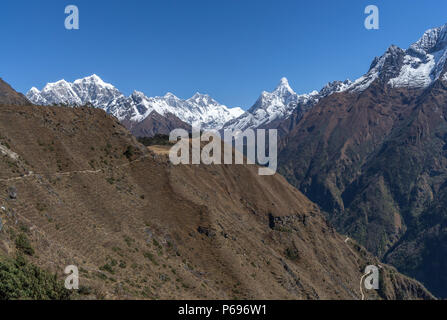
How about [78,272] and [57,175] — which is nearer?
[78,272]

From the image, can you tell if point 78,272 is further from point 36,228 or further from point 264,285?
point 264,285

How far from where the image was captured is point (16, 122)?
47531mm

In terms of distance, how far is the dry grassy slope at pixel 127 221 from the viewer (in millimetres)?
31000

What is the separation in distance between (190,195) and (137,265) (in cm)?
2225

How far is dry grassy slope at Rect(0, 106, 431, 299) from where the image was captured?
102ft

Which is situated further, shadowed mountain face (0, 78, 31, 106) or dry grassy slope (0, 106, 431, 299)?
shadowed mountain face (0, 78, 31, 106)

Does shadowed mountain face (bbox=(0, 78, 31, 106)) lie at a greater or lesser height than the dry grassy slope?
greater

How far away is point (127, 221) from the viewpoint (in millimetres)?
43000

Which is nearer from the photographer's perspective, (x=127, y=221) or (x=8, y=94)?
(x=127, y=221)

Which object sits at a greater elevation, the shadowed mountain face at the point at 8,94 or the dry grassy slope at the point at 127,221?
the shadowed mountain face at the point at 8,94

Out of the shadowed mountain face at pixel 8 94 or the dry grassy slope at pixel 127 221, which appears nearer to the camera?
the dry grassy slope at pixel 127 221

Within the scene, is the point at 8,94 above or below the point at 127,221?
above
